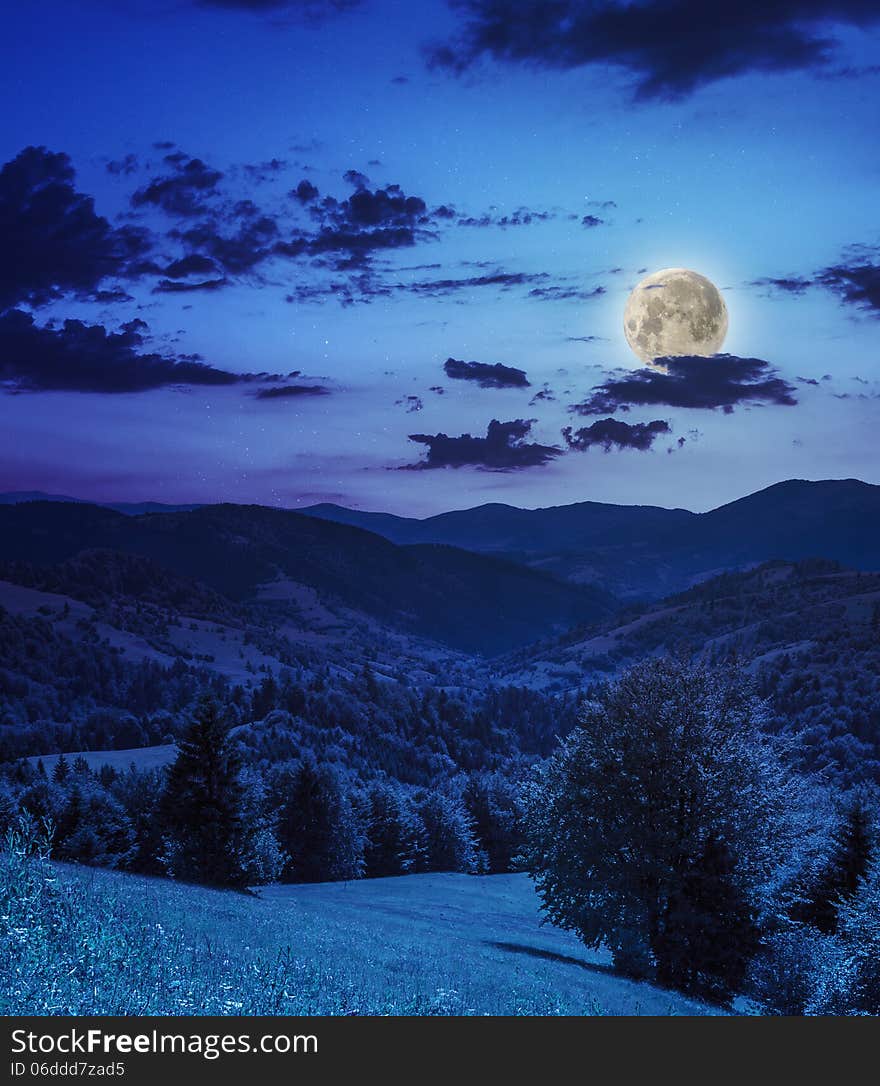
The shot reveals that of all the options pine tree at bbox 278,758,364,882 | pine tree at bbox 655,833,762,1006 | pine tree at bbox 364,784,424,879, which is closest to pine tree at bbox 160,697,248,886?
A: pine tree at bbox 655,833,762,1006

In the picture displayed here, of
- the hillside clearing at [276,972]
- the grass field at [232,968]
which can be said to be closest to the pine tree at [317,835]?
the hillside clearing at [276,972]

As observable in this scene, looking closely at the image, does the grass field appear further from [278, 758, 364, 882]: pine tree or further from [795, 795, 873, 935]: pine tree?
[278, 758, 364, 882]: pine tree

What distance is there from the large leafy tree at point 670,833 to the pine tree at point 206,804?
78.6 ft

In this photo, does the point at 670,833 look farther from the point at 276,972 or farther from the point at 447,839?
the point at 447,839

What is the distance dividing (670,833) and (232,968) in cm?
2557

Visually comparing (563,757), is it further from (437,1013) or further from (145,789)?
(145,789)

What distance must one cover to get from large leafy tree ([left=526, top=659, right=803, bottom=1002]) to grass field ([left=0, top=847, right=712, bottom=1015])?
523 centimetres

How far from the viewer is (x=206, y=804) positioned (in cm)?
5850

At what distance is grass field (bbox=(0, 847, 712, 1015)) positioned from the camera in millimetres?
11977

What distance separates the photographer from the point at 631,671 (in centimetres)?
4253

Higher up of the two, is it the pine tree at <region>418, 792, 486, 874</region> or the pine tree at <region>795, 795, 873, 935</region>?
the pine tree at <region>795, 795, 873, 935</region>

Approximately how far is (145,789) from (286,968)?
92.2 metres

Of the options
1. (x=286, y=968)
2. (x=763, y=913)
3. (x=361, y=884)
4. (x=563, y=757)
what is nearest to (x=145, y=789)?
(x=361, y=884)
